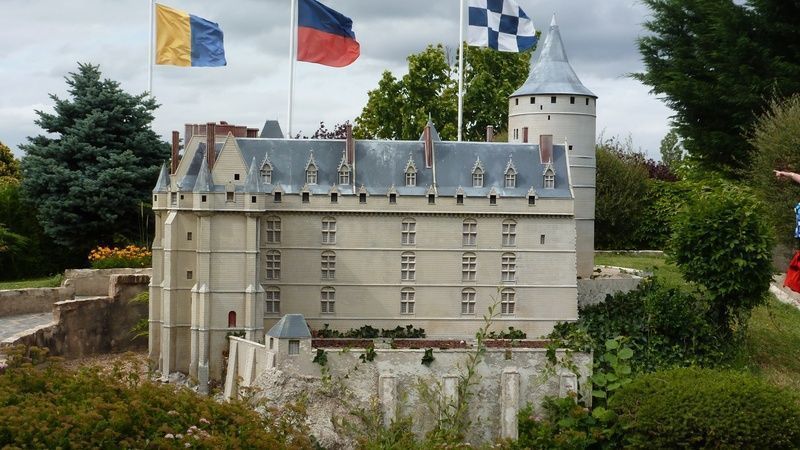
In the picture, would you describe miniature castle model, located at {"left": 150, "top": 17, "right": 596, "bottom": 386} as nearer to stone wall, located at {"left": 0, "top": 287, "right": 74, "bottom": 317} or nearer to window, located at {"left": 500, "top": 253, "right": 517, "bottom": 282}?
window, located at {"left": 500, "top": 253, "right": 517, "bottom": 282}

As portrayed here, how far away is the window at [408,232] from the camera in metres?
42.5

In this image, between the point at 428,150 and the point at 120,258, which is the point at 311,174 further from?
the point at 120,258

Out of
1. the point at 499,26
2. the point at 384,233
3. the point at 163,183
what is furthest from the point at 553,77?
the point at 163,183

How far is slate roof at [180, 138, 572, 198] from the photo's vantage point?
42344 millimetres

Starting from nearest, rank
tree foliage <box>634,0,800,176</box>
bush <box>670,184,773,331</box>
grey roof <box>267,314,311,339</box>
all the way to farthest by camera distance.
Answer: grey roof <box>267,314,311,339</box> → bush <box>670,184,773,331</box> → tree foliage <box>634,0,800,176</box>

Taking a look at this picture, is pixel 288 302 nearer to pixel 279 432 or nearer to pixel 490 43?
pixel 279 432

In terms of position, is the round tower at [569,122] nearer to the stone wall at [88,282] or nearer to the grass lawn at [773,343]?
the grass lawn at [773,343]

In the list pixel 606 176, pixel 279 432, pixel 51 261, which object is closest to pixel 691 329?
pixel 279 432

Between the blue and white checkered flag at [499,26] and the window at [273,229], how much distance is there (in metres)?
13.6

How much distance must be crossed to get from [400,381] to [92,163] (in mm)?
23488

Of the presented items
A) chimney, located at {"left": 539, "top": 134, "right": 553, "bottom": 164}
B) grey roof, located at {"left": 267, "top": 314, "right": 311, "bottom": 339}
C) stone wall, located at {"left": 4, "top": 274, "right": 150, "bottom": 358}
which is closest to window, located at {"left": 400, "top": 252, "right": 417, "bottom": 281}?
grey roof, located at {"left": 267, "top": 314, "right": 311, "bottom": 339}

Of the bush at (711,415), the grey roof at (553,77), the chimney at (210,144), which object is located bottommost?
the bush at (711,415)

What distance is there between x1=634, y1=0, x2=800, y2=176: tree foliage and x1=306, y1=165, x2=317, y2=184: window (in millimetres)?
26413

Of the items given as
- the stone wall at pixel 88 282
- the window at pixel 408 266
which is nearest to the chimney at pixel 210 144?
the window at pixel 408 266
